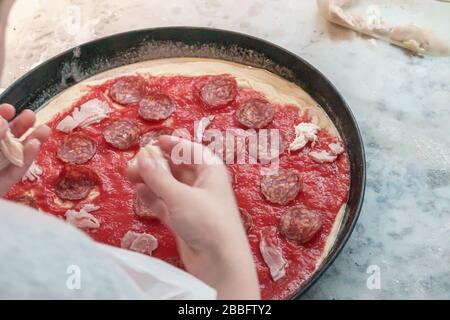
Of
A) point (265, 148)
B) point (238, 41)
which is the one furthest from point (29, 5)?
point (265, 148)

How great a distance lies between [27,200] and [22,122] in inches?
12.0

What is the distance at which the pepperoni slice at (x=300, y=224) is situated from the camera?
1.57 meters

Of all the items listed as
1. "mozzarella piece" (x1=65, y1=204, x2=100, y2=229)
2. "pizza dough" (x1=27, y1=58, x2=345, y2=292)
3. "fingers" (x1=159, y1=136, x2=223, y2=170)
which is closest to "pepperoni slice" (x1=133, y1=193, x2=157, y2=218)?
"mozzarella piece" (x1=65, y1=204, x2=100, y2=229)

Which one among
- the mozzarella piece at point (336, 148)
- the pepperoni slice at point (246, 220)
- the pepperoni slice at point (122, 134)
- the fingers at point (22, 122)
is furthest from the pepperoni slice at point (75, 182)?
the mozzarella piece at point (336, 148)

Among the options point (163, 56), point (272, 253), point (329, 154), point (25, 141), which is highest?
point (163, 56)

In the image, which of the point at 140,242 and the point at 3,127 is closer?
the point at 3,127

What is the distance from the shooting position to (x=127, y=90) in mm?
1982

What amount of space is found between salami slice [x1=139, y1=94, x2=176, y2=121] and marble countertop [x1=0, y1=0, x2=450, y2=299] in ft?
1.75

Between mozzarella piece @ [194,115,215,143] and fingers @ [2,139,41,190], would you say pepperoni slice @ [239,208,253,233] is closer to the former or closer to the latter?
mozzarella piece @ [194,115,215,143]

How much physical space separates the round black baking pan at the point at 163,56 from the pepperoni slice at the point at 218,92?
13 cm

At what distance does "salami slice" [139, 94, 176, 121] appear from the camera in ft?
6.24

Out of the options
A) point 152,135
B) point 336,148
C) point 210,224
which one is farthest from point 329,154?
point 210,224

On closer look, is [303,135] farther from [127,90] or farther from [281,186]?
[127,90]
